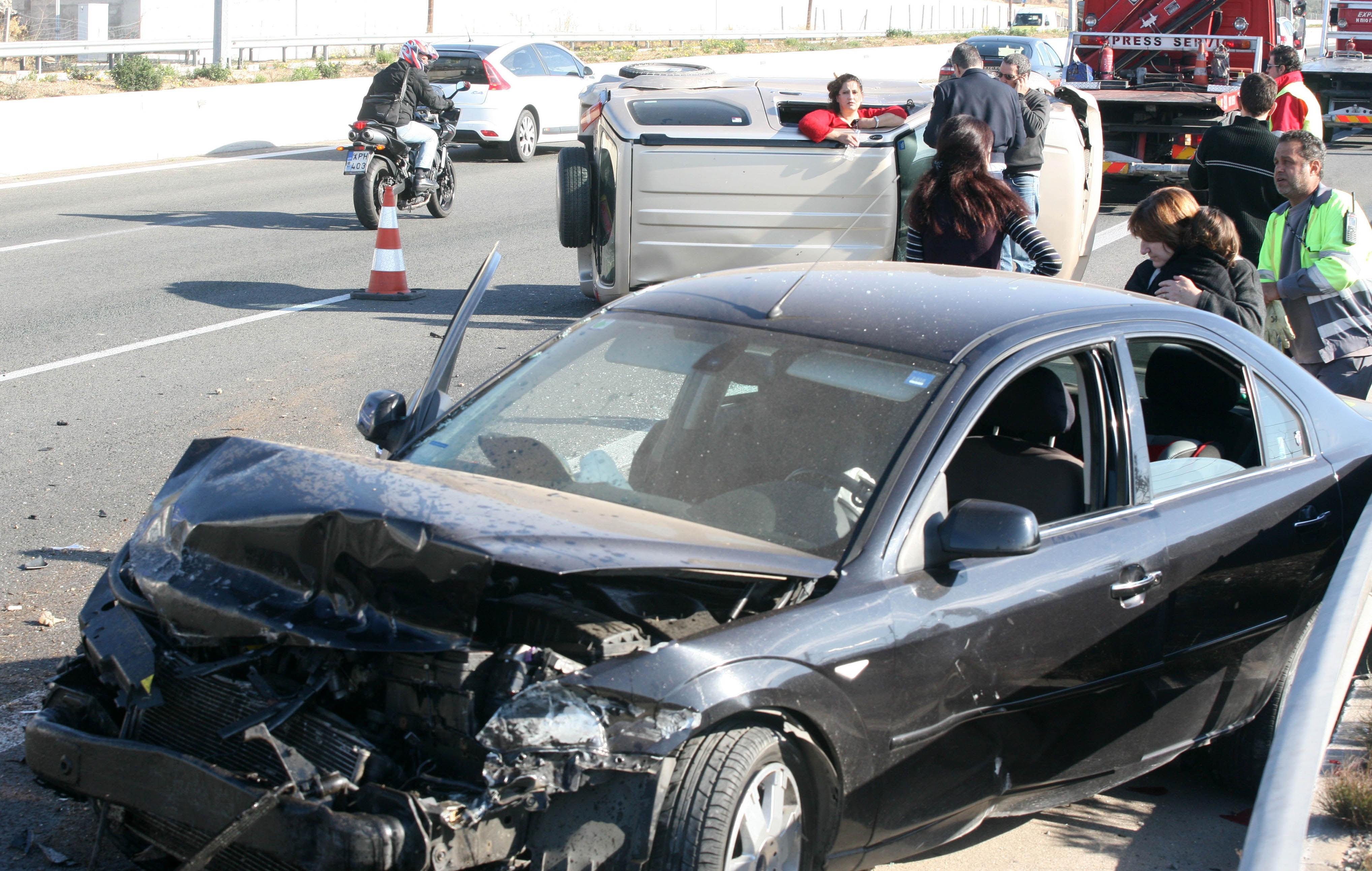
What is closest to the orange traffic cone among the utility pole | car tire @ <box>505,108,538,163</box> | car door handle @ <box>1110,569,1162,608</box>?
car door handle @ <box>1110,569,1162,608</box>

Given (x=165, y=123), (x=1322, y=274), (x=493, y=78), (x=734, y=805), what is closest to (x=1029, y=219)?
(x=1322, y=274)

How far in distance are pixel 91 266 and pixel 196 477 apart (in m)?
8.98

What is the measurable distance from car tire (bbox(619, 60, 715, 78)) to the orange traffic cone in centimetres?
239

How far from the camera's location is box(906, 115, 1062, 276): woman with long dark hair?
6.19 meters

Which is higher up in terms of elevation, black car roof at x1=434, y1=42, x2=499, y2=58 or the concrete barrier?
black car roof at x1=434, y1=42, x2=499, y2=58

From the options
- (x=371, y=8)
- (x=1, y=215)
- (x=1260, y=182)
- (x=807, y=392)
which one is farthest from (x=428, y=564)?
(x=371, y=8)

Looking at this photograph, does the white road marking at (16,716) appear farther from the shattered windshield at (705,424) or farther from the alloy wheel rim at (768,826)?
the alloy wheel rim at (768,826)

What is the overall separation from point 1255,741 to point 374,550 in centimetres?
273

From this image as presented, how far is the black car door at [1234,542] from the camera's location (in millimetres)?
3545

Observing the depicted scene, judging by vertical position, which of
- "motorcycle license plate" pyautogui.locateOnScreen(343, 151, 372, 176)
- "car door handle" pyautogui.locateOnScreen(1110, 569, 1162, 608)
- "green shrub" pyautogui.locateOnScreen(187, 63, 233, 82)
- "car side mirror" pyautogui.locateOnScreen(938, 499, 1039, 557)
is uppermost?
"green shrub" pyautogui.locateOnScreen(187, 63, 233, 82)

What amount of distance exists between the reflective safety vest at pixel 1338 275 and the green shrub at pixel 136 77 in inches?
815

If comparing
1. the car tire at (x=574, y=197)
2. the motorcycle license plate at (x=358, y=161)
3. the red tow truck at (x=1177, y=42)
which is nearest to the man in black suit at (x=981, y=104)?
the car tire at (x=574, y=197)

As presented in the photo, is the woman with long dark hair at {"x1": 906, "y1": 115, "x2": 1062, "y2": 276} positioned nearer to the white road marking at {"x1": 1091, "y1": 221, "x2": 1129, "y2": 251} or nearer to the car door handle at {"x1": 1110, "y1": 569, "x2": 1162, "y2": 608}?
the car door handle at {"x1": 1110, "y1": 569, "x2": 1162, "y2": 608}

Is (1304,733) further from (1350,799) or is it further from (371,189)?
(371,189)
